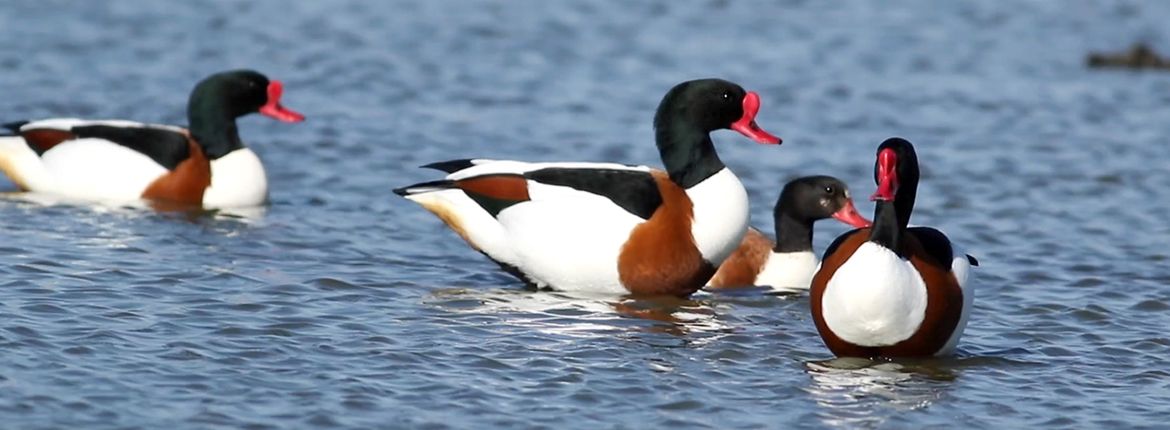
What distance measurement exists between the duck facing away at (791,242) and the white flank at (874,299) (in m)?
2.47

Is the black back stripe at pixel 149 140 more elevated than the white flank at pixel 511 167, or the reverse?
the black back stripe at pixel 149 140

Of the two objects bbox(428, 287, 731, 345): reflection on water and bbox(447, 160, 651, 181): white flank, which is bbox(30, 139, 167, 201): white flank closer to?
bbox(447, 160, 651, 181): white flank

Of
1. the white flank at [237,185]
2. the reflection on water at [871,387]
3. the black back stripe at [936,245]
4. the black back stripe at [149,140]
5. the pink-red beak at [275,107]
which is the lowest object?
the reflection on water at [871,387]

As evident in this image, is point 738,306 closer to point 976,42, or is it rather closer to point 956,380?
point 956,380

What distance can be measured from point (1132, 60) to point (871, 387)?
1204cm

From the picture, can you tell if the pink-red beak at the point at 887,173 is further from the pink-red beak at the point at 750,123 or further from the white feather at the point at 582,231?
the pink-red beak at the point at 750,123

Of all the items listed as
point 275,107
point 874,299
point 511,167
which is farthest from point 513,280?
point 275,107

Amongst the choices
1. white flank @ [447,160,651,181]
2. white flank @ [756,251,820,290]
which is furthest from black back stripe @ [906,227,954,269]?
white flank @ [756,251,820,290]

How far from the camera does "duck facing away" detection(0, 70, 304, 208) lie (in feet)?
39.9

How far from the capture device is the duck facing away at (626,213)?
32.0ft

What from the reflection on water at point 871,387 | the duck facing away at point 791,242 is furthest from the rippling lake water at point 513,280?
the duck facing away at point 791,242

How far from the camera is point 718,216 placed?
385 inches

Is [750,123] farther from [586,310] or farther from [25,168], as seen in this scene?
[25,168]

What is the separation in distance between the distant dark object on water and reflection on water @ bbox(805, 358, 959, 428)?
446 inches
